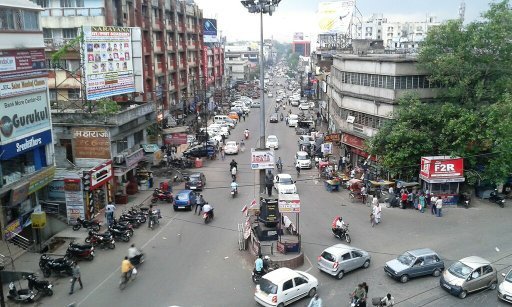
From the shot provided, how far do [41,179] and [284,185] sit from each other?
15.9m

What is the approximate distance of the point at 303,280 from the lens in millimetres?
19047

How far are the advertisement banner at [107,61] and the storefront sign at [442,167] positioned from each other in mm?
21210

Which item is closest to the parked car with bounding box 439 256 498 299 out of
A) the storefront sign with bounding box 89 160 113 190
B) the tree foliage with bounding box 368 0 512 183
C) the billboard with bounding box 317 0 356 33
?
the tree foliage with bounding box 368 0 512 183

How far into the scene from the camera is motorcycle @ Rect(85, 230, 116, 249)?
2453 centimetres

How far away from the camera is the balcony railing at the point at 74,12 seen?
4362 cm

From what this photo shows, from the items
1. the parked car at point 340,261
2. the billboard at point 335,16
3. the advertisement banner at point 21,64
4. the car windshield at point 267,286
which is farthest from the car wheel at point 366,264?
the billboard at point 335,16

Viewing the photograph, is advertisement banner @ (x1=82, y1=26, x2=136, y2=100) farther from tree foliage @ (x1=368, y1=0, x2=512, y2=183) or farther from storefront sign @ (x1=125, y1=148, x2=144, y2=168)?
tree foliage @ (x1=368, y1=0, x2=512, y2=183)

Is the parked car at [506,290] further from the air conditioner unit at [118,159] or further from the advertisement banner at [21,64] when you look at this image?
the air conditioner unit at [118,159]

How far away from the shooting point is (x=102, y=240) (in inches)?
966

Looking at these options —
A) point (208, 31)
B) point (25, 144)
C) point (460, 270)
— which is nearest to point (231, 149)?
point (25, 144)

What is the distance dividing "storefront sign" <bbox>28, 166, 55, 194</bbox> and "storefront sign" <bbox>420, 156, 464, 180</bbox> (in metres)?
22.6

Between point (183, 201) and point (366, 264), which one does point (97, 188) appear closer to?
point (183, 201)

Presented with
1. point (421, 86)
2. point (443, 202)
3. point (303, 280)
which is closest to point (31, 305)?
point (303, 280)

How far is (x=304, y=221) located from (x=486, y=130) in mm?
13585
